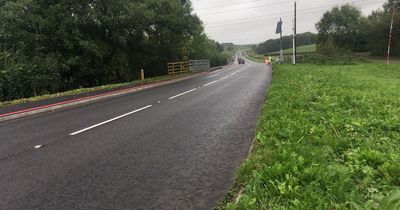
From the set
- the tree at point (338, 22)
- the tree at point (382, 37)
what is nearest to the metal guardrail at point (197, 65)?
the tree at point (382, 37)

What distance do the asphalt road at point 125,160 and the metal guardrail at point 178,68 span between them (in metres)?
28.5

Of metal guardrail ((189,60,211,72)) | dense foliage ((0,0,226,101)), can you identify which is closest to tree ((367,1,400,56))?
metal guardrail ((189,60,211,72))

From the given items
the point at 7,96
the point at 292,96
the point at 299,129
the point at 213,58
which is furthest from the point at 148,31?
the point at 213,58

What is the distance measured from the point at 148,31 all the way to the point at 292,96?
87.4 ft

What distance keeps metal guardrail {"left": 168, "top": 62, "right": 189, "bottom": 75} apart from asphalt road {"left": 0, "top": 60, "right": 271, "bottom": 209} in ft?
93.6

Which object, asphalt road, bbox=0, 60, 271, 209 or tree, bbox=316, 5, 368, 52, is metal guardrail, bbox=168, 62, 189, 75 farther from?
tree, bbox=316, 5, 368, 52

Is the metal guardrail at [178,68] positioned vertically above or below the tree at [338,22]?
below

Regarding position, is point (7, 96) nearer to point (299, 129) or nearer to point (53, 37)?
point (53, 37)

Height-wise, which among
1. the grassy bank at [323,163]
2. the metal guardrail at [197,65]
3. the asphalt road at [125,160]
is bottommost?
the metal guardrail at [197,65]

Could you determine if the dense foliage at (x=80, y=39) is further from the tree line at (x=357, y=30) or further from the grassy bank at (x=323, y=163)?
the tree line at (x=357, y=30)

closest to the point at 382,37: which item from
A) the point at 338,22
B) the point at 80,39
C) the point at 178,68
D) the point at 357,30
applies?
the point at 357,30

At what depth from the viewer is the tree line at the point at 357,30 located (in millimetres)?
55031

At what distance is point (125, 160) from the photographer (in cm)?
583

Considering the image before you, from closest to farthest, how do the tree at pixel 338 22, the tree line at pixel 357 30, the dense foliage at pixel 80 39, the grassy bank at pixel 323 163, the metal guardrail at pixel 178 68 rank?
1. the grassy bank at pixel 323 163
2. the dense foliage at pixel 80 39
3. the metal guardrail at pixel 178 68
4. the tree line at pixel 357 30
5. the tree at pixel 338 22
